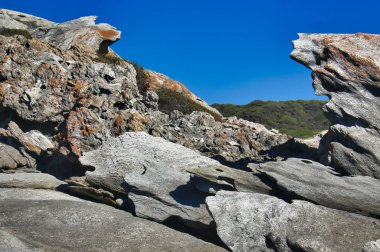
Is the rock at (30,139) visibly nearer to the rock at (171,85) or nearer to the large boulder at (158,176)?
the large boulder at (158,176)

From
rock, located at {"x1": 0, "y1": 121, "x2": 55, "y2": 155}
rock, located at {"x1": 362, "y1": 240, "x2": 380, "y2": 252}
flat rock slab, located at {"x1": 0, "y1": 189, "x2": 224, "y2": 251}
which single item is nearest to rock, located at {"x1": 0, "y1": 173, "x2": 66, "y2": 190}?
rock, located at {"x1": 0, "y1": 121, "x2": 55, "y2": 155}

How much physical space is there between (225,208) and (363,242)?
5103mm

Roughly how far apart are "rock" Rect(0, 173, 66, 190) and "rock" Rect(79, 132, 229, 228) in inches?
81.6

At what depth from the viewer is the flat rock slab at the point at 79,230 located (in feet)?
54.0

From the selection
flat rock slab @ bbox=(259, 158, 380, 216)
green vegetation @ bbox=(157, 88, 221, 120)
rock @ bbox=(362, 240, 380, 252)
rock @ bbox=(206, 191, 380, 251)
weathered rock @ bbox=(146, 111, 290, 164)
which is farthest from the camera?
green vegetation @ bbox=(157, 88, 221, 120)

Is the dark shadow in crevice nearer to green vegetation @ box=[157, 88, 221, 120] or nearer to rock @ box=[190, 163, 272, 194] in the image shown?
rock @ box=[190, 163, 272, 194]

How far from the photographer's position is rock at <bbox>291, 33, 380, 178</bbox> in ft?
67.3

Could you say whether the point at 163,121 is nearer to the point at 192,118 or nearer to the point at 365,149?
the point at 192,118

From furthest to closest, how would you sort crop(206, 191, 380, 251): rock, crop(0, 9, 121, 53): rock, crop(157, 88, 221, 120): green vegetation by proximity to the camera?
1. crop(0, 9, 121, 53): rock
2. crop(157, 88, 221, 120): green vegetation
3. crop(206, 191, 380, 251): rock

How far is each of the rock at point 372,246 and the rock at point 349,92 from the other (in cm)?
524

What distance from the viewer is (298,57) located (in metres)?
22.5

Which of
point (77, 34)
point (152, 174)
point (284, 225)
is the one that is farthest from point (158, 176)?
point (77, 34)

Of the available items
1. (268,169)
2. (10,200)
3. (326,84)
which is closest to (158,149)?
(268,169)

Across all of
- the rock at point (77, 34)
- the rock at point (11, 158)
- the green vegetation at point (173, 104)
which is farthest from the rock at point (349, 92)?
the rock at point (77, 34)
